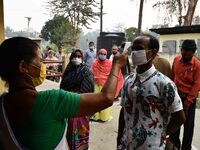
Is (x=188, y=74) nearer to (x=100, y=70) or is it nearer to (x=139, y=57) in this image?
(x=139, y=57)

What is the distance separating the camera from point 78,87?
15.2ft

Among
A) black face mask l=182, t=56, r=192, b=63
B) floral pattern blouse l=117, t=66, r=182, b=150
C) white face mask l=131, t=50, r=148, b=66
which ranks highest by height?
white face mask l=131, t=50, r=148, b=66

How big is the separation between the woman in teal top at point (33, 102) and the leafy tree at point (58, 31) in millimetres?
39606

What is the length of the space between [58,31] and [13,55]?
43.9m

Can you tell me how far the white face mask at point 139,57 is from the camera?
2.59 meters

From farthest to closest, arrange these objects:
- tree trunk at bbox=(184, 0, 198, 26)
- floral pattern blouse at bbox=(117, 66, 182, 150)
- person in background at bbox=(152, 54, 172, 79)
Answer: tree trunk at bbox=(184, 0, 198, 26) → person in background at bbox=(152, 54, 172, 79) → floral pattern blouse at bbox=(117, 66, 182, 150)

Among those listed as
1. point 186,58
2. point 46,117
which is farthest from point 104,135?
point 46,117

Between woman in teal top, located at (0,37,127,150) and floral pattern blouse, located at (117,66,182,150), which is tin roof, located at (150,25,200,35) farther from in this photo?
woman in teal top, located at (0,37,127,150)

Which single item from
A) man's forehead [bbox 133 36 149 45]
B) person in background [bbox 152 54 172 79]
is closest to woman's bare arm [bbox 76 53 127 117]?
man's forehead [bbox 133 36 149 45]

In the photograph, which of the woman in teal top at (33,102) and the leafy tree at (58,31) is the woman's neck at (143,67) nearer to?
the woman in teal top at (33,102)

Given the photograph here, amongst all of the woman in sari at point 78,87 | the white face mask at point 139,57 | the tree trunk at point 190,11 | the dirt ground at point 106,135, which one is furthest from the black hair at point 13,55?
the tree trunk at point 190,11

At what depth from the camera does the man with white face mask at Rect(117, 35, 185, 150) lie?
2.52 meters

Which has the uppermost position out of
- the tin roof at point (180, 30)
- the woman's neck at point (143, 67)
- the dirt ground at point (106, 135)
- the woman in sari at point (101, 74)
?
the tin roof at point (180, 30)

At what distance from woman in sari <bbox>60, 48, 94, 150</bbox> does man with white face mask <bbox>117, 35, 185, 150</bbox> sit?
1.53 meters
